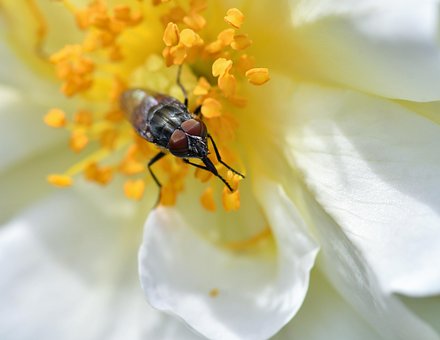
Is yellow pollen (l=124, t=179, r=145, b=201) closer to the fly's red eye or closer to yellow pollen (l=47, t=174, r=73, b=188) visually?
yellow pollen (l=47, t=174, r=73, b=188)

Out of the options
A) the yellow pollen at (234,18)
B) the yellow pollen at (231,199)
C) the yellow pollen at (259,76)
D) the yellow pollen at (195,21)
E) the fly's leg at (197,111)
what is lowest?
the yellow pollen at (231,199)

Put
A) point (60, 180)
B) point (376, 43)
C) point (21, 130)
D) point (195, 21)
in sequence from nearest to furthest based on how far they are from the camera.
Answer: point (376, 43), point (195, 21), point (60, 180), point (21, 130)

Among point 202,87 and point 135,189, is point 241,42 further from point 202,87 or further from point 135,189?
point 135,189

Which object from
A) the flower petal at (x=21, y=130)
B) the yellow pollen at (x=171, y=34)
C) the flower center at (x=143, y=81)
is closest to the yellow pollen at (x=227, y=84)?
the flower center at (x=143, y=81)

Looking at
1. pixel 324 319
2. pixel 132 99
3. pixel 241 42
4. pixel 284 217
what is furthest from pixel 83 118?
pixel 324 319

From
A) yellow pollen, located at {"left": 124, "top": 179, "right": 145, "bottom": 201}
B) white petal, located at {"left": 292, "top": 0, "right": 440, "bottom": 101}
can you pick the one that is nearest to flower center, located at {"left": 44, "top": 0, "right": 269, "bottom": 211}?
yellow pollen, located at {"left": 124, "top": 179, "right": 145, "bottom": 201}

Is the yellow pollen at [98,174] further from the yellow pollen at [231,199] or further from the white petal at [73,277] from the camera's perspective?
the yellow pollen at [231,199]

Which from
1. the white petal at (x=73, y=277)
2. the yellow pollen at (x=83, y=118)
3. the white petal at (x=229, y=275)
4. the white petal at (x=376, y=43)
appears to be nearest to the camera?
the white petal at (x=376, y=43)

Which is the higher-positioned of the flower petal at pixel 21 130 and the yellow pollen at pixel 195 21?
the yellow pollen at pixel 195 21
